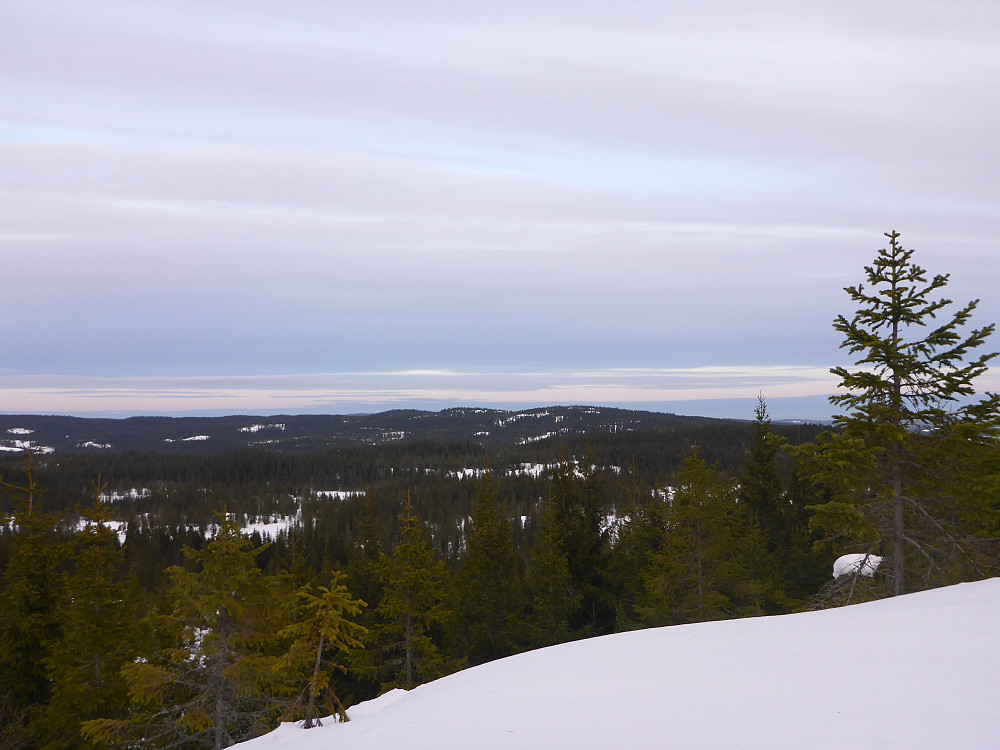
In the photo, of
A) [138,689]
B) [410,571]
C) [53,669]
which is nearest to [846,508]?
[410,571]

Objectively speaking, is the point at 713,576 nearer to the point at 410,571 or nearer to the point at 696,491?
the point at 696,491

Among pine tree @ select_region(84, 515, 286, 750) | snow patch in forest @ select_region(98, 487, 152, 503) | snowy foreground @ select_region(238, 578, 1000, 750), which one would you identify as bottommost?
snow patch in forest @ select_region(98, 487, 152, 503)

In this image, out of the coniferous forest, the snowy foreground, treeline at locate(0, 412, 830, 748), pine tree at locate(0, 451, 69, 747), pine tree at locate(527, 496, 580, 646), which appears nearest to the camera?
the snowy foreground

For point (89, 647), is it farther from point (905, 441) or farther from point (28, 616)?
point (905, 441)

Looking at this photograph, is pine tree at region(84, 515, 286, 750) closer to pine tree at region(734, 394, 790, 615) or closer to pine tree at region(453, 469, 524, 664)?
pine tree at region(453, 469, 524, 664)

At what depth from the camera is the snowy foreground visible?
4.83m

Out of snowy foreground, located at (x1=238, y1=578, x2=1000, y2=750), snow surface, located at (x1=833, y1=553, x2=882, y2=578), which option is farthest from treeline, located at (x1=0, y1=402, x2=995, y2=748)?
snowy foreground, located at (x1=238, y1=578, x2=1000, y2=750)

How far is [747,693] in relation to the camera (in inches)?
234

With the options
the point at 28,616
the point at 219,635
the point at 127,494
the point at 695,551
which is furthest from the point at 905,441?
the point at 127,494

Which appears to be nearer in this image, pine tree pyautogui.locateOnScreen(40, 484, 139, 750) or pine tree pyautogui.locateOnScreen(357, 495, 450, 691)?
pine tree pyautogui.locateOnScreen(40, 484, 139, 750)

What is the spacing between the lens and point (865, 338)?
11.9 m

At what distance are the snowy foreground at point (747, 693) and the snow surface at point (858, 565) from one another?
316cm

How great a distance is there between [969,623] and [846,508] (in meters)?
4.73

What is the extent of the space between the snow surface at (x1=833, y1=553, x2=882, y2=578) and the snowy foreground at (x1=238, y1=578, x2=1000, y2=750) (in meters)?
3.16
